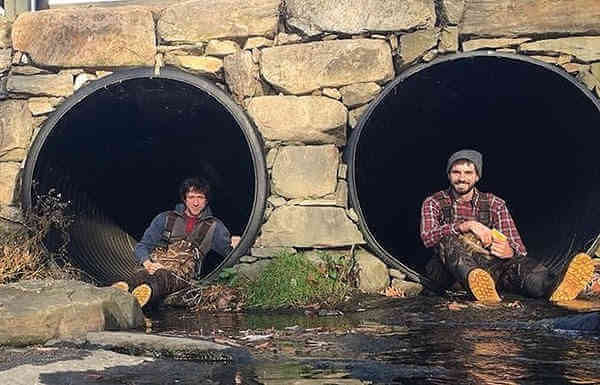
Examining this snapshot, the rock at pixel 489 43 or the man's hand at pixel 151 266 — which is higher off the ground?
the rock at pixel 489 43

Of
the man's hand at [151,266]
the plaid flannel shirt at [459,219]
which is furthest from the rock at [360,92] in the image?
the man's hand at [151,266]

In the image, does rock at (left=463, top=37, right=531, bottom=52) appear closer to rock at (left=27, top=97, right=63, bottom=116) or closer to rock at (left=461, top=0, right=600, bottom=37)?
rock at (left=461, top=0, right=600, bottom=37)

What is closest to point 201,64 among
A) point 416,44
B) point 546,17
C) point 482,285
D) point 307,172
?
point 307,172

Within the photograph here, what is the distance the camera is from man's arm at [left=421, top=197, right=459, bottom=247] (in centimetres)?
711

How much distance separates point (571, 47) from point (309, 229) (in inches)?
120

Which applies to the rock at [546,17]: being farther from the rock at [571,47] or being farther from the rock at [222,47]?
the rock at [222,47]

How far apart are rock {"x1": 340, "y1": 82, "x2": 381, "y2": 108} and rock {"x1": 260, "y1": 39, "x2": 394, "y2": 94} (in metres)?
0.05

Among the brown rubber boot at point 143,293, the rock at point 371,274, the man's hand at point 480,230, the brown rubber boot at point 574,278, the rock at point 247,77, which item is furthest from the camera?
the rock at point 247,77

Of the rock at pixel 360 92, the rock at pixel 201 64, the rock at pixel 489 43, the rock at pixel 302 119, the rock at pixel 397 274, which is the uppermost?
the rock at pixel 489 43

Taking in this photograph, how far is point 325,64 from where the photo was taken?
25.8 ft

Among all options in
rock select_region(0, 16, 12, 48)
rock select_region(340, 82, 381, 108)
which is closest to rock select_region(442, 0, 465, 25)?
rock select_region(340, 82, 381, 108)

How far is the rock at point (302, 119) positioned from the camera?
25.6 feet

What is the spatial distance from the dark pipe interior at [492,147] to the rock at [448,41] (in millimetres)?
139

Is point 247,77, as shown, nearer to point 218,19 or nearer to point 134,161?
point 218,19
